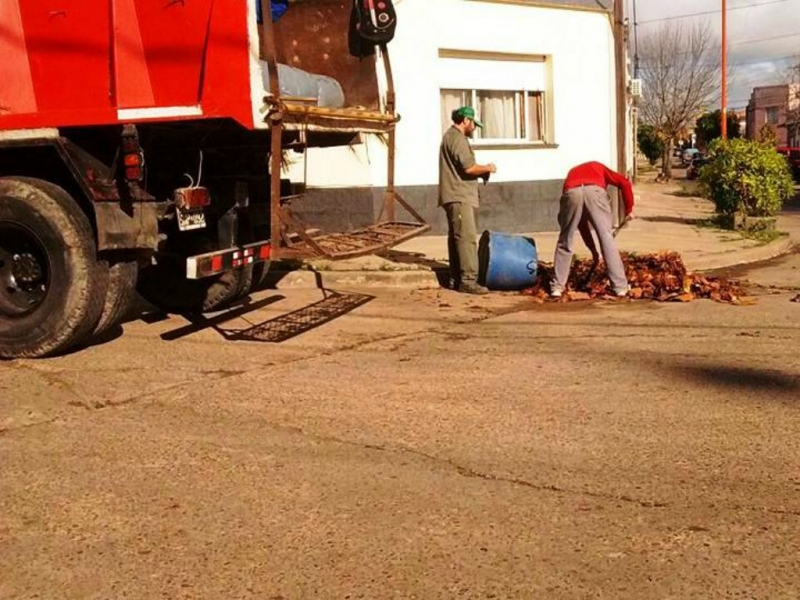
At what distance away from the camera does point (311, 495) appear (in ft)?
12.9

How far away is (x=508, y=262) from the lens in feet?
30.2

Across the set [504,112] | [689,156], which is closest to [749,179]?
[504,112]

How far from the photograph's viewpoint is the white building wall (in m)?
13.1

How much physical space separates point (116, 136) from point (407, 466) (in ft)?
10.7

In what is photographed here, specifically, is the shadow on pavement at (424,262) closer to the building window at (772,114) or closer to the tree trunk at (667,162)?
the tree trunk at (667,162)

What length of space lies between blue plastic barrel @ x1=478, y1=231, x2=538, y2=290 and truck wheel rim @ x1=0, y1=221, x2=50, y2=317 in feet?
14.7

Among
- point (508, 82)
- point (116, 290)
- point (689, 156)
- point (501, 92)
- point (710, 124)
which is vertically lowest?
point (116, 290)

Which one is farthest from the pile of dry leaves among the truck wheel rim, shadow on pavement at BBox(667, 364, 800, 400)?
A: the truck wheel rim

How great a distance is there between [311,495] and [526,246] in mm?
5792

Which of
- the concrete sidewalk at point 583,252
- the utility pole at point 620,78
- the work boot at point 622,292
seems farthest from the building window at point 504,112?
the work boot at point 622,292

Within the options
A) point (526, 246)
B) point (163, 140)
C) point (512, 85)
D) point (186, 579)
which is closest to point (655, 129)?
point (512, 85)

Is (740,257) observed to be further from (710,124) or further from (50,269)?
(710,124)

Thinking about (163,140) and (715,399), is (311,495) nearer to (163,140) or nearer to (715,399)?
(715,399)

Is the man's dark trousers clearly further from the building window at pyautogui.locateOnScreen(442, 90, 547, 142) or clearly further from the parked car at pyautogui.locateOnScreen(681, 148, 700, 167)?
the parked car at pyautogui.locateOnScreen(681, 148, 700, 167)
